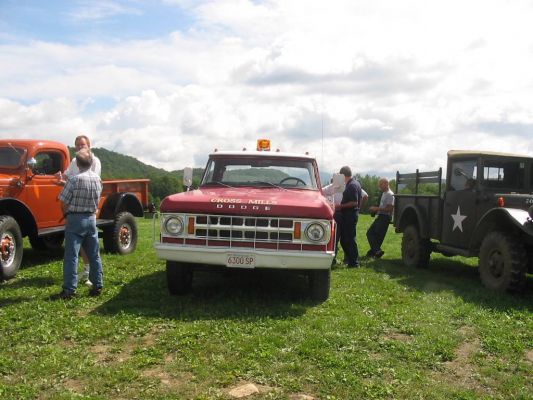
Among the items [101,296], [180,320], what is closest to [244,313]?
[180,320]

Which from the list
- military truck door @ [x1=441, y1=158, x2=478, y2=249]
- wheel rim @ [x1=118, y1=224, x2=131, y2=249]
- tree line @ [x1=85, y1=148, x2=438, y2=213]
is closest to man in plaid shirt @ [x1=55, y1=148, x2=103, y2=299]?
wheel rim @ [x1=118, y1=224, x2=131, y2=249]

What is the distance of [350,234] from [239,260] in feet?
13.0

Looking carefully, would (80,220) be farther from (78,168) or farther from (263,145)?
(263,145)

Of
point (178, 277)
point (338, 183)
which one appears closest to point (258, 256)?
point (178, 277)

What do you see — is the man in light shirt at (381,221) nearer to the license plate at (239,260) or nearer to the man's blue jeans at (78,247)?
the license plate at (239,260)

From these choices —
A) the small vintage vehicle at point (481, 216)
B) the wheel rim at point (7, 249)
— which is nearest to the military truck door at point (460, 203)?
the small vintage vehicle at point (481, 216)

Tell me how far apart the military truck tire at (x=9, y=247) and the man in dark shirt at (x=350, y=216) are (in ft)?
17.0

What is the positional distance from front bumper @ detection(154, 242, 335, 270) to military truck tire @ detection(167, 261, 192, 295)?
301 mm

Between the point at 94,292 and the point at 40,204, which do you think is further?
the point at 40,204

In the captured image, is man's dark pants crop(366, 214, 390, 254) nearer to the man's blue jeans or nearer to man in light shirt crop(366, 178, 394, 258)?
man in light shirt crop(366, 178, 394, 258)

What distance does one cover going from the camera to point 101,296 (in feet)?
22.1

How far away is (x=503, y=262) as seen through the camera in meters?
7.32

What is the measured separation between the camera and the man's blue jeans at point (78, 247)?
6.52 metres

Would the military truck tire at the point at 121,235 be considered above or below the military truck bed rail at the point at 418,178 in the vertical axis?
below
